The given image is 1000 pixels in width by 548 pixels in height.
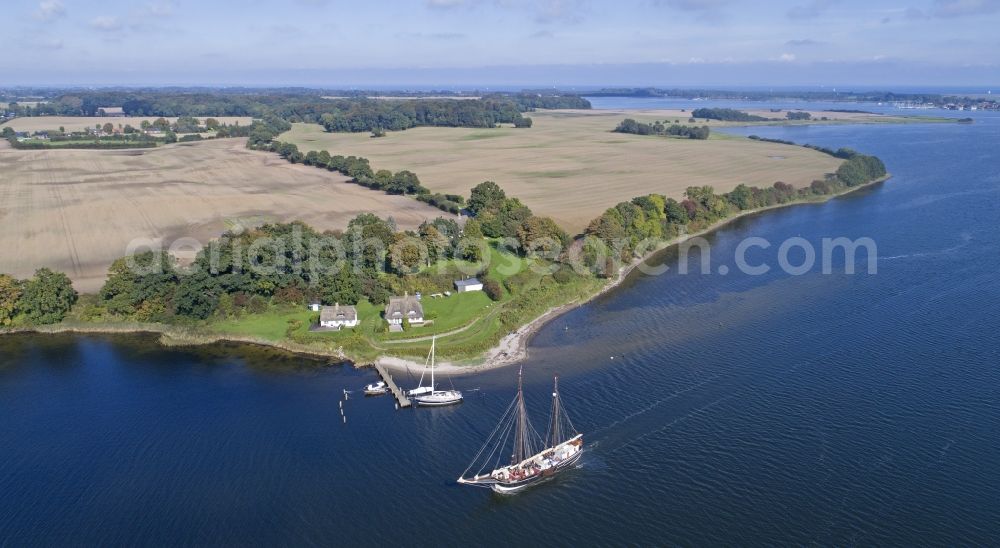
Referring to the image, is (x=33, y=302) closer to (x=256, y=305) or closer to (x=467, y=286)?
(x=256, y=305)

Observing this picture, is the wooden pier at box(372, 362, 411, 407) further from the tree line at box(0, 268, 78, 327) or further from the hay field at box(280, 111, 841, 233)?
the hay field at box(280, 111, 841, 233)

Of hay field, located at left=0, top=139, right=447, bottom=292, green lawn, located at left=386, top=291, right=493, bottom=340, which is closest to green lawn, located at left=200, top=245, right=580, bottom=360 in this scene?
green lawn, located at left=386, top=291, right=493, bottom=340

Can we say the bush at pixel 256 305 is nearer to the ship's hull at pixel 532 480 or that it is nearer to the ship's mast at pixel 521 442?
the ship's mast at pixel 521 442

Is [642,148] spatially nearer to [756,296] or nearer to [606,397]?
[756,296]

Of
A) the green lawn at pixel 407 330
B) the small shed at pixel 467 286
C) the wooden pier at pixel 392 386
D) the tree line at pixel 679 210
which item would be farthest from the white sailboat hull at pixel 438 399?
the tree line at pixel 679 210

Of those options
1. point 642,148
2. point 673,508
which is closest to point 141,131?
point 642,148

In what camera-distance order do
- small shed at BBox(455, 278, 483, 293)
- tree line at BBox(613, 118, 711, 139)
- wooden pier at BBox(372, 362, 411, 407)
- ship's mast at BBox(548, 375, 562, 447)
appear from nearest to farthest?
ship's mast at BBox(548, 375, 562, 447) < wooden pier at BBox(372, 362, 411, 407) < small shed at BBox(455, 278, 483, 293) < tree line at BBox(613, 118, 711, 139)

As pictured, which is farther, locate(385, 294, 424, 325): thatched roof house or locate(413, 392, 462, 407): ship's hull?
locate(385, 294, 424, 325): thatched roof house
